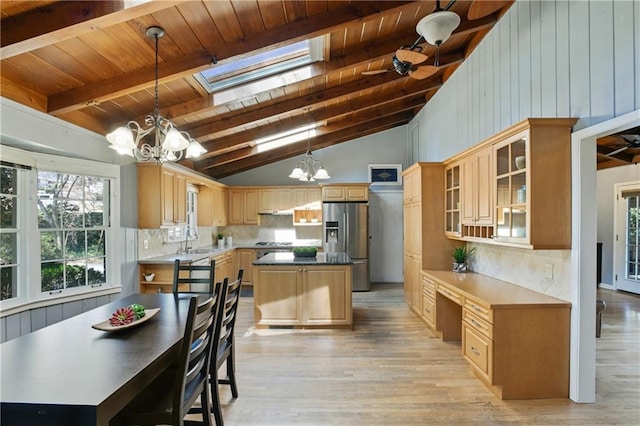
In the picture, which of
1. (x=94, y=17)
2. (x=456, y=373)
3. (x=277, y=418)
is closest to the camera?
(x=94, y=17)

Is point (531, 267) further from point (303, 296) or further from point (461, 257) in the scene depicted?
point (303, 296)

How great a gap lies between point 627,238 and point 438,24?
689 cm

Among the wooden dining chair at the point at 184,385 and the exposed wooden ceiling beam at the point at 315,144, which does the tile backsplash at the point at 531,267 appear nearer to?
the wooden dining chair at the point at 184,385

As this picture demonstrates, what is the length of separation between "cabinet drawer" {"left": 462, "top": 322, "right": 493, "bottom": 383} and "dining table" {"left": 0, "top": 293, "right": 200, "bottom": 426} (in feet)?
7.92

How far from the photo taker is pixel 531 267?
10.1 ft

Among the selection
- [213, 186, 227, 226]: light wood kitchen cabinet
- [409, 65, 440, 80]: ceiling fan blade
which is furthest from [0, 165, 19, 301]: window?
[409, 65, 440, 80]: ceiling fan blade

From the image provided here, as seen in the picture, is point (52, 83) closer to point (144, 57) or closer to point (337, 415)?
point (144, 57)

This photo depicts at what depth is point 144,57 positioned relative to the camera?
2.82 meters

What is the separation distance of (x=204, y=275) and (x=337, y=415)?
3.64 metres

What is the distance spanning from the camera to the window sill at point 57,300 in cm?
296

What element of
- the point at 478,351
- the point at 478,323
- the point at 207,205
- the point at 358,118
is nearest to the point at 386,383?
the point at 478,351

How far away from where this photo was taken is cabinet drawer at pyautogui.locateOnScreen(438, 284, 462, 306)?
10.9ft

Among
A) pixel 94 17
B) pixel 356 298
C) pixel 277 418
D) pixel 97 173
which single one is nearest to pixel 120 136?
pixel 94 17

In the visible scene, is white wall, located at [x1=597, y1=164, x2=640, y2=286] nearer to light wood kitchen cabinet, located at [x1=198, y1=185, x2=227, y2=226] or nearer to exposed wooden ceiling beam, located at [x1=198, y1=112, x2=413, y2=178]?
exposed wooden ceiling beam, located at [x1=198, y1=112, x2=413, y2=178]
